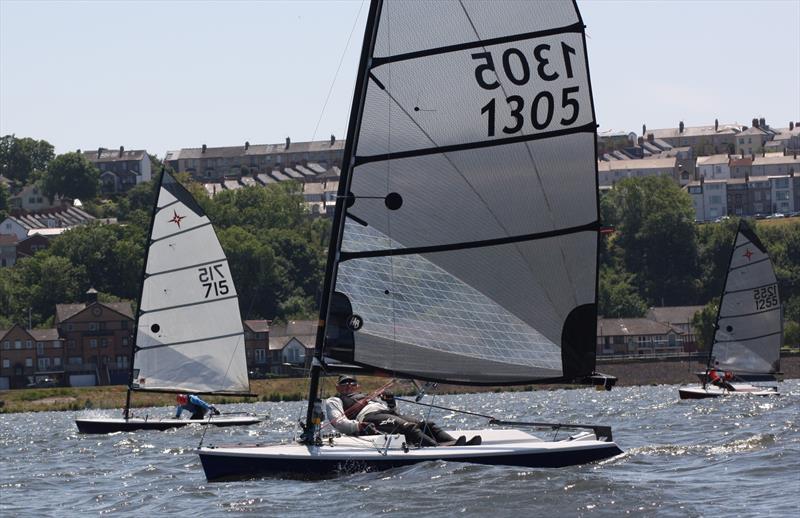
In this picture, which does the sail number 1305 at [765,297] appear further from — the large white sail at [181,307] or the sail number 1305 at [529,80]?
the sail number 1305 at [529,80]

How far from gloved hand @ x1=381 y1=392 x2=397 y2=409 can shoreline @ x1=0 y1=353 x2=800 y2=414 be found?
45.8 m

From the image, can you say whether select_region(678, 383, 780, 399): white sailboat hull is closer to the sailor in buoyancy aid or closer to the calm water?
the sailor in buoyancy aid

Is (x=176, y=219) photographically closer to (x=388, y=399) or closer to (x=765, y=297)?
(x=388, y=399)

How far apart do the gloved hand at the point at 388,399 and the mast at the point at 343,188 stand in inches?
55.4

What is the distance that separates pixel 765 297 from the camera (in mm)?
63469

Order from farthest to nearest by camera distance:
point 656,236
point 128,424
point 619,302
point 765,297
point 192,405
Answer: point 656,236, point 619,302, point 765,297, point 192,405, point 128,424

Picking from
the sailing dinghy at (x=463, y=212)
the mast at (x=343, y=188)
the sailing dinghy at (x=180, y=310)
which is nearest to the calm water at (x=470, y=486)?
the sailing dinghy at (x=463, y=212)

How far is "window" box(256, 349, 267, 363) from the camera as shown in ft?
393

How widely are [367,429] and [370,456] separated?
4.20 feet

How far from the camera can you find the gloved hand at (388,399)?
25281 millimetres

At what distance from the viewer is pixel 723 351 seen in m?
64.4

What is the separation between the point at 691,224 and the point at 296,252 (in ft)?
129

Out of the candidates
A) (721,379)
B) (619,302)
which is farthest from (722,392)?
(619,302)

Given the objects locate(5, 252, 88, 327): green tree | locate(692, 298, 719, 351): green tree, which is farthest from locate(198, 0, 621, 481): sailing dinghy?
locate(5, 252, 88, 327): green tree
